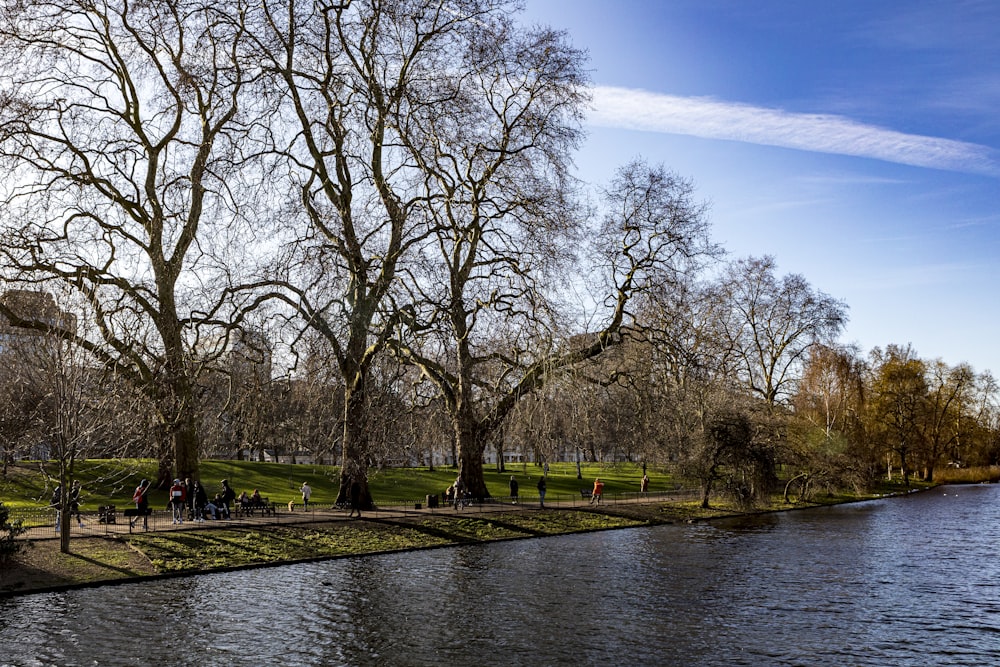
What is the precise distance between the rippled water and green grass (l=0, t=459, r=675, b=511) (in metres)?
8.79

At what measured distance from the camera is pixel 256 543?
1112 inches

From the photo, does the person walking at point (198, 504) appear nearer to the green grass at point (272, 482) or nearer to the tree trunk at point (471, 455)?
the green grass at point (272, 482)

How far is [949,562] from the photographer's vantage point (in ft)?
91.8

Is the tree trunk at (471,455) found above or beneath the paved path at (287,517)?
above

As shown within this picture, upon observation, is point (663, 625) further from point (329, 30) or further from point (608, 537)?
point (329, 30)

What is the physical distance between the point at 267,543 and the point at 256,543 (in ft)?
1.18

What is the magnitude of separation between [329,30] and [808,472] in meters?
39.0

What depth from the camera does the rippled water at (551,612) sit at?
16375 mm

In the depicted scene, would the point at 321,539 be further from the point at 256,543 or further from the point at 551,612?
the point at 551,612

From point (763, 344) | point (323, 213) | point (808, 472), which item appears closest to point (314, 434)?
point (323, 213)

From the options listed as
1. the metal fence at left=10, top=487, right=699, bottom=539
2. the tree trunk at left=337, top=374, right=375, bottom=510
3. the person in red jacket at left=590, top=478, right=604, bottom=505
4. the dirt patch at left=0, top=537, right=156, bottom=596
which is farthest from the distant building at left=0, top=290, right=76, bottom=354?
the person in red jacket at left=590, top=478, right=604, bottom=505

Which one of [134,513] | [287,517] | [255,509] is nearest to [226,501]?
[255,509]

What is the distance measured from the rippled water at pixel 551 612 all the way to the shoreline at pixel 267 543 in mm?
894

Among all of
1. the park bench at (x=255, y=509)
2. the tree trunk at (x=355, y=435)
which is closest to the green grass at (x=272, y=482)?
the tree trunk at (x=355, y=435)
